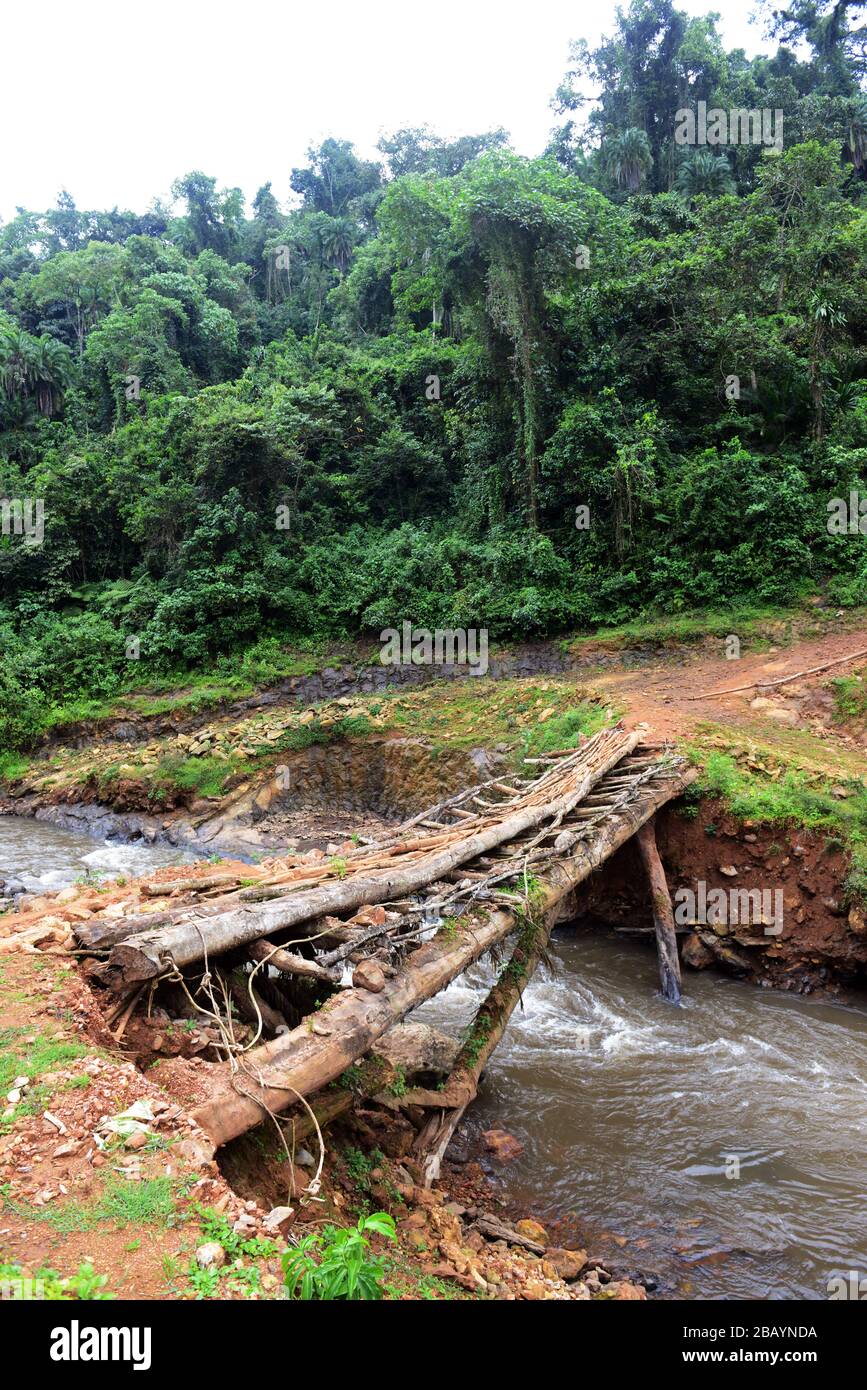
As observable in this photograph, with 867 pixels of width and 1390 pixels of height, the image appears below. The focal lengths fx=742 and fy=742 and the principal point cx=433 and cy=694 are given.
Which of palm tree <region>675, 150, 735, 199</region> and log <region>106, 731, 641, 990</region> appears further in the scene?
palm tree <region>675, 150, 735, 199</region>

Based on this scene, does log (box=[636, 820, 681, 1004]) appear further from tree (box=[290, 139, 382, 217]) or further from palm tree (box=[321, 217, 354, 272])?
tree (box=[290, 139, 382, 217])

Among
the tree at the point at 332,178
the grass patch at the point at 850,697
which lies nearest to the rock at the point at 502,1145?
the grass patch at the point at 850,697

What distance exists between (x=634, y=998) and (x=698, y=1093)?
1.93 m

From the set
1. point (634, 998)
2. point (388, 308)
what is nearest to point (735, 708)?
point (634, 998)

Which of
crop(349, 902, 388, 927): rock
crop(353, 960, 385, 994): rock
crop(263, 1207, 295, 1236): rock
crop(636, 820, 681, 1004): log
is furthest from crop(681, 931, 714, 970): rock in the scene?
crop(263, 1207, 295, 1236): rock

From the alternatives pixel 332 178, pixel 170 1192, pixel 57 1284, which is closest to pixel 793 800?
pixel 170 1192

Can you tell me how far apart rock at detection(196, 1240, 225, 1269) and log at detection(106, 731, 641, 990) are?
4.99ft

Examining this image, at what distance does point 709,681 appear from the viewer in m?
14.2

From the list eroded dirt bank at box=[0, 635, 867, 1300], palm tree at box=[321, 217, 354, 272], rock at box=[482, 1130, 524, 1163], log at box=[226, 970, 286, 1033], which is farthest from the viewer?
palm tree at box=[321, 217, 354, 272]

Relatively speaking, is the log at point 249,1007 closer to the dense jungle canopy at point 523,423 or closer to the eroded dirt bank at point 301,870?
the eroded dirt bank at point 301,870


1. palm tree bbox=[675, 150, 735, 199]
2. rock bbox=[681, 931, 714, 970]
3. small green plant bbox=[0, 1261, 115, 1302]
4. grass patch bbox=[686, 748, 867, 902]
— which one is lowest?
rock bbox=[681, 931, 714, 970]

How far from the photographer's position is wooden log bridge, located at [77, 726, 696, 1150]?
142 inches

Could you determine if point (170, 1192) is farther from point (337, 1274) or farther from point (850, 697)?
point (850, 697)
